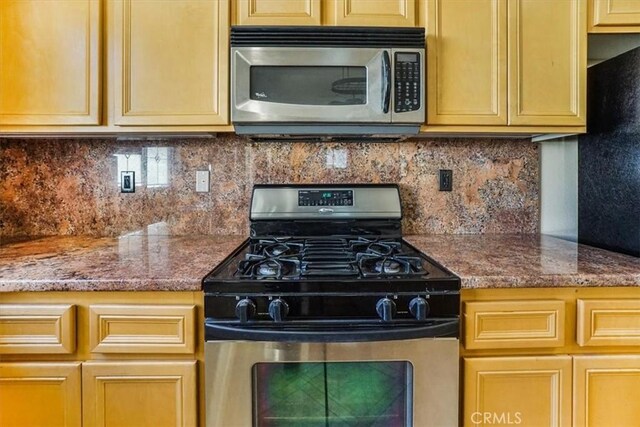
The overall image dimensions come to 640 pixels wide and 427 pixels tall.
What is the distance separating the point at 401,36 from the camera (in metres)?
1.38

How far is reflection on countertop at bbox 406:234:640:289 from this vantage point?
3.49ft

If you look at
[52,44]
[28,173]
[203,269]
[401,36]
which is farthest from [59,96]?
[401,36]

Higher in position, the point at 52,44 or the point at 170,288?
the point at 52,44

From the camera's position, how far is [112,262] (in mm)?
1236

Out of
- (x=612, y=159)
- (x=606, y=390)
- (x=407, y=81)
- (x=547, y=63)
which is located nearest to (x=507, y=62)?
(x=547, y=63)

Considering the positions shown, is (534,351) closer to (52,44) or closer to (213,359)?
(213,359)

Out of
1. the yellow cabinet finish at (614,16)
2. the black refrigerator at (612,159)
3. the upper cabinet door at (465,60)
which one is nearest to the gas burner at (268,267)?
the upper cabinet door at (465,60)

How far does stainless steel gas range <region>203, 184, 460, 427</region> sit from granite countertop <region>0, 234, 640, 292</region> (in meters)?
0.13

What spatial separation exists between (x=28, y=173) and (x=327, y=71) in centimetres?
147

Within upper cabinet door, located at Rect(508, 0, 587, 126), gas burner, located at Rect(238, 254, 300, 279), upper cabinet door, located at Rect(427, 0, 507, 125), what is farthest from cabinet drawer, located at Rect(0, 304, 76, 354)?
upper cabinet door, located at Rect(508, 0, 587, 126)

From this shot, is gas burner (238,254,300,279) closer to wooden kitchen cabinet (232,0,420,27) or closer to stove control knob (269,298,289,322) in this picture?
stove control knob (269,298,289,322)

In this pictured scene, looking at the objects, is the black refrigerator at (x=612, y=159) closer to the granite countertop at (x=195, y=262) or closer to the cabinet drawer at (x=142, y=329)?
the granite countertop at (x=195, y=262)

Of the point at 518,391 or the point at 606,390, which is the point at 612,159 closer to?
the point at 606,390

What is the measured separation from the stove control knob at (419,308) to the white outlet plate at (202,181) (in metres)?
1.13
